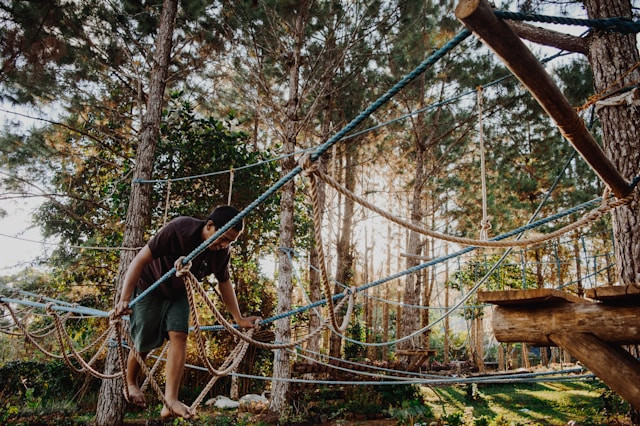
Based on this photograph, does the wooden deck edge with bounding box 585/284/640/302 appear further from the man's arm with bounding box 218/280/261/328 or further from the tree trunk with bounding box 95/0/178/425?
the tree trunk with bounding box 95/0/178/425

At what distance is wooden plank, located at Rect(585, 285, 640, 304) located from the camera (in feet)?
5.25

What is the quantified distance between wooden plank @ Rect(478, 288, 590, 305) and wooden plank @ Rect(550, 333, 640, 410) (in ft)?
0.52

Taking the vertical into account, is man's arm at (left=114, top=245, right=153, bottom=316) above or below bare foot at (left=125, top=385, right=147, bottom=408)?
above

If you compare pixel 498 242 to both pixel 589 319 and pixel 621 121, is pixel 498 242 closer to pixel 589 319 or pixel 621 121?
pixel 589 319

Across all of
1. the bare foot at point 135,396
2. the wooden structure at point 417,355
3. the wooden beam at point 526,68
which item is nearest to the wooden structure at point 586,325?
the wooden beam at point 526,68

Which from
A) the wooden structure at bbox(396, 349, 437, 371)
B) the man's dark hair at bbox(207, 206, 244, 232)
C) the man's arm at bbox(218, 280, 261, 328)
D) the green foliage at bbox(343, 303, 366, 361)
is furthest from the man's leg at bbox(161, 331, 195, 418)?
the green foliage at bbox(343, 303, 366, 361)

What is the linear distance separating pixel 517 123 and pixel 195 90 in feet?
20.1

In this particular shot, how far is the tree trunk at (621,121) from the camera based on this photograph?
2705 millimetres

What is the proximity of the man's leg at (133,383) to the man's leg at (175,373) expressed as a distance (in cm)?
27

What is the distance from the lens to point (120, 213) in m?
6.41

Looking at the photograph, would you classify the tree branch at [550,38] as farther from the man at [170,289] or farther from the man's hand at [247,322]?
the man's hand at [247,322]

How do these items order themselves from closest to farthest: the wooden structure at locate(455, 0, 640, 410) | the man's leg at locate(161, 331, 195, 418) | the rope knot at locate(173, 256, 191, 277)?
1. the wooden structure at locate(455, 0, 640, 410)
2. the rope knot at locate(173, 256, 191, 277)
3. the man's leg at locate(161, 331, 195, 418)

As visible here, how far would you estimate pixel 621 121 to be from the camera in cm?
282

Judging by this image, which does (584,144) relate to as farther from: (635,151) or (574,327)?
(635,151)
